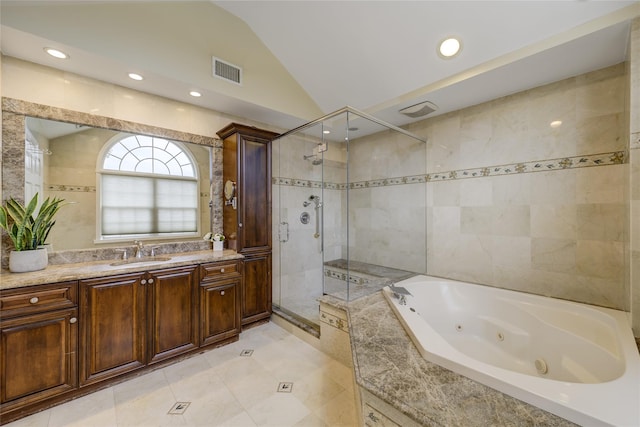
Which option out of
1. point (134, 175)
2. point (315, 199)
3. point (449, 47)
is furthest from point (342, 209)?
point (134, 175)

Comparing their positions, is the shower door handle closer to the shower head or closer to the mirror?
the shower head

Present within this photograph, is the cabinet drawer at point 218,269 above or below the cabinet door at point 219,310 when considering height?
above

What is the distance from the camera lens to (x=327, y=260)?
3.21m

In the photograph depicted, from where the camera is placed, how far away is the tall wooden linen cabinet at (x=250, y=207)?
258 centimetres

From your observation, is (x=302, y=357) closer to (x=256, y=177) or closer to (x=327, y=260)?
(x=327, y=260)

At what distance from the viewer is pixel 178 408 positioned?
159 cm

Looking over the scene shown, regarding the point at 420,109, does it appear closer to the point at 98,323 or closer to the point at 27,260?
the point at 98,323

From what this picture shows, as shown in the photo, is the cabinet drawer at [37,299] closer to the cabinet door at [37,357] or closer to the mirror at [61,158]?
the cabinet door at [37,357]

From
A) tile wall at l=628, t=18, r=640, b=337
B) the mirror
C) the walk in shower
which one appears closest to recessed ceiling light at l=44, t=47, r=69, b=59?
the mirror

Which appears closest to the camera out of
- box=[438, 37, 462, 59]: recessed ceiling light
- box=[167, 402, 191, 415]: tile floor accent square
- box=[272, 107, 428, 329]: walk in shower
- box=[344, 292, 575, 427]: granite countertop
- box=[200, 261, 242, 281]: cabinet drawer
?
box=[344, 292, 575, 427]: granite countertop

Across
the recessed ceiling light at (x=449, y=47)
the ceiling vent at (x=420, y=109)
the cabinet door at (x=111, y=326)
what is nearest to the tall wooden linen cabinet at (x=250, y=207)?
the cabinet door at (x=111, y=326)

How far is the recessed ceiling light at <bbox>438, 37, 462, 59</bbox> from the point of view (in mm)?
1928

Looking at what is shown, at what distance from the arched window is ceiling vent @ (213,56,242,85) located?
32.0 inches

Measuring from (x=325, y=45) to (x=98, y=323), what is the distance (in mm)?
2936
